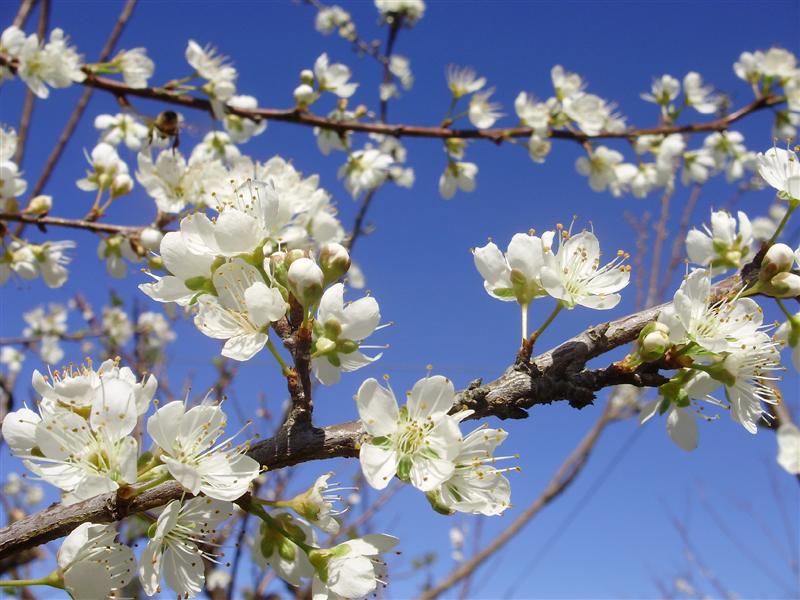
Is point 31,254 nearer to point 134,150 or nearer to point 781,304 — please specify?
point 134,150

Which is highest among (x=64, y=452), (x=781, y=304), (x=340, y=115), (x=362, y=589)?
(x=340, y=115)

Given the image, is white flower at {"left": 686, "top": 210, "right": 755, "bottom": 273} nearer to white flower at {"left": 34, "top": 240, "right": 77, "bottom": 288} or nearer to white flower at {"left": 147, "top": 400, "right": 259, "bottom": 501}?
white flower at {"left": 147, "top": 400, "right": 259, "bottom": 501}

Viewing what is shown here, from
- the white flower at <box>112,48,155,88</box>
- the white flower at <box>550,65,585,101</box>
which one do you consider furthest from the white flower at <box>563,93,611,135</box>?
the white flower at <box>112,48,155,88</box>

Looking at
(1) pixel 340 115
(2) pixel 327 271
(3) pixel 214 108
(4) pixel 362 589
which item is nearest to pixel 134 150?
(3) pixel 214 108

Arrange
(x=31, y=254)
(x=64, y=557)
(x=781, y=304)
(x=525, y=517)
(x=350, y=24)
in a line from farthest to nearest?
(x=350, y=24)
(x=525, y=517)
(x=31, y=254)
(x=781, y=304)
(x=64, y=557)

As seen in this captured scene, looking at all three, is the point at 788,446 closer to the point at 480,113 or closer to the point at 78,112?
the point at 480,113

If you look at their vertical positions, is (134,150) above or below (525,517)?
above

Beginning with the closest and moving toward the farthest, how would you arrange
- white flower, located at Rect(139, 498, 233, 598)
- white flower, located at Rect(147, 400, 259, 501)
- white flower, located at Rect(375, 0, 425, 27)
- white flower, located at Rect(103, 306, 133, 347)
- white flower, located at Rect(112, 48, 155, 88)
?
white flower, located at Rect(147, 400, 259, 501) < white flower, located at Rect(139, 498, 233, 598) < white flower, located at Rect(112, 48, 155, 88) < white flower, located at Rect(375, 0, 425, 27) < white flower, located at Rect(103, 306, 133, 347)
